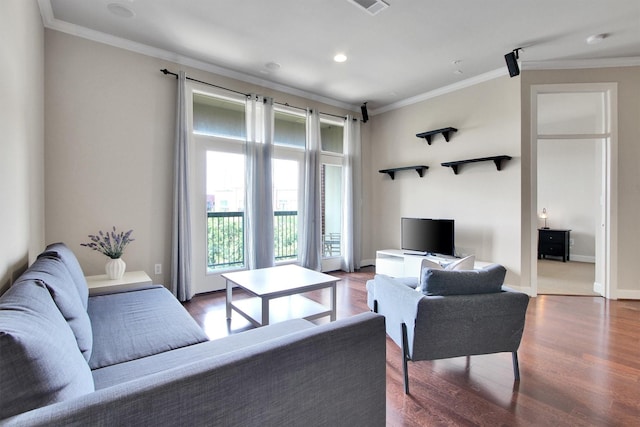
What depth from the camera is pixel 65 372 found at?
92 centimetres

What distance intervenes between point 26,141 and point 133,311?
1441 millimetres

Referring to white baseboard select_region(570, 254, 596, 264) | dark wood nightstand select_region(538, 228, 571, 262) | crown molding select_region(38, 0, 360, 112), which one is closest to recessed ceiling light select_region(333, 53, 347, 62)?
crown molding select_region(38, 0, 360, 112)

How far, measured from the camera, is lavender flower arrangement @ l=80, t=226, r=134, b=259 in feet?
9.95

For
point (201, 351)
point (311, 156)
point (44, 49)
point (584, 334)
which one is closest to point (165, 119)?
point (44, 49)

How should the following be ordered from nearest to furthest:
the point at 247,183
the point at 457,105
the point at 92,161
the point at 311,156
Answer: the point at 92,161, the point at 247,183, the point at 457,105, the point at 311,156

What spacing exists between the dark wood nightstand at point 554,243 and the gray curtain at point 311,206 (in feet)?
16.2

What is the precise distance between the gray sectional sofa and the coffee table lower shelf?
1155 millimetres

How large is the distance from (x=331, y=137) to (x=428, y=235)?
2318 millimetres

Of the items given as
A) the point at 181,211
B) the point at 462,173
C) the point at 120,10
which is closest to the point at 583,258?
the point at 462,173

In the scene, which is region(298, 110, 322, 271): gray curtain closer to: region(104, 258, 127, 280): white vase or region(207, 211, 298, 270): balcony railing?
region(207, 211, 298, 270): balcony railing

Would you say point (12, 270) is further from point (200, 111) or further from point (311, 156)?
point (311, 156)

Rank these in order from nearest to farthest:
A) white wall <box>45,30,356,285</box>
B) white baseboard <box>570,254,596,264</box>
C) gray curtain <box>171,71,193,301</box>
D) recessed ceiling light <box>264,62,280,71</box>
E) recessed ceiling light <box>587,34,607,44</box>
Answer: white wall <box>45,30,356,285</box> < recessed ceiling light <box>587,34,607,44</box> < gray curtain <box>171,71,193,301</box> < recessed ceiling light <box>264,62,280,71</box> < white baseboard <box>570,254,596,264</box>

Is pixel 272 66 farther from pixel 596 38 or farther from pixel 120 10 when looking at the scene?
pixel 596 38

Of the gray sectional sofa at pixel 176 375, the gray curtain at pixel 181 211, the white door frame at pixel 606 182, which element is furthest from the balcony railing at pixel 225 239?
the white door frame at pixel 606 182
